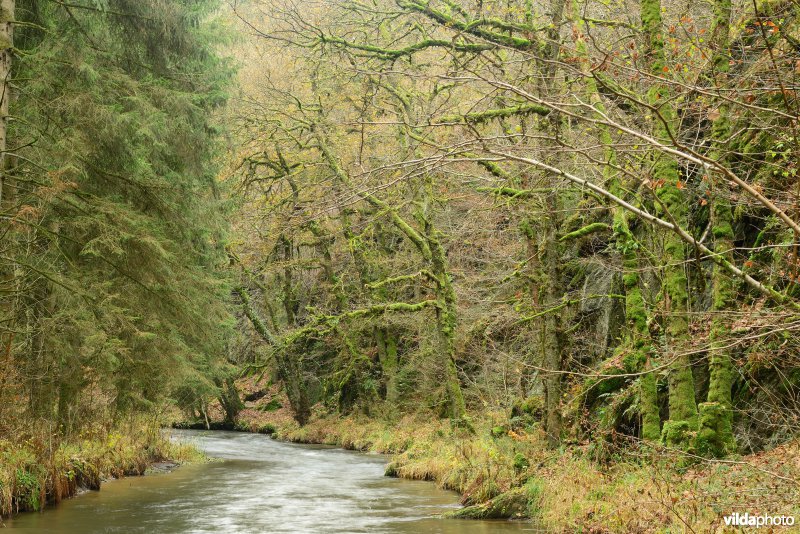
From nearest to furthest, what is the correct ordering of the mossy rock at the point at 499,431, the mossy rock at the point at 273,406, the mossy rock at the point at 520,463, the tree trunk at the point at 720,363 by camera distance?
1. the tree trunk at the point at 720,363
2. the mossy rock at the point at 520,463
3. the mossy rock at the point at 499,431
4. the mossy rock at the point at 273,406

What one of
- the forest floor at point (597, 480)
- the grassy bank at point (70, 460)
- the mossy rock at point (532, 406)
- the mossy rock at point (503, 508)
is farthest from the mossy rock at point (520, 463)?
the grassy bank at point (70, 460)

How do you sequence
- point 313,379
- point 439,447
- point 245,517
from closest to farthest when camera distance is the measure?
1. point 245,517
2. point 439,447
3. point 313,379

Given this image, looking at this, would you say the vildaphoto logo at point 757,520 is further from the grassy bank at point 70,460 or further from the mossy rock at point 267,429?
the mossy rock at point 267,429

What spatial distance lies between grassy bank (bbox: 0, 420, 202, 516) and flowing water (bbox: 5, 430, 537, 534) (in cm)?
31

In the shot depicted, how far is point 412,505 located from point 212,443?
1546 cm

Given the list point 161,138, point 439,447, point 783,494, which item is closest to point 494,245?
point 439,447

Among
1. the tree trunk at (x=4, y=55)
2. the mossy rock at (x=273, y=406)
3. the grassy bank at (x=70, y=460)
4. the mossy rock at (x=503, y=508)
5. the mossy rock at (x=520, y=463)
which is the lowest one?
the mossy rock at (x=503, y=508)

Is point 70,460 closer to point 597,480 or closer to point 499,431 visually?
point 499,431

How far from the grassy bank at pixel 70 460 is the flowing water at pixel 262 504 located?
12.1 inches

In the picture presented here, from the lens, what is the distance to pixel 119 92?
14898 millimetres

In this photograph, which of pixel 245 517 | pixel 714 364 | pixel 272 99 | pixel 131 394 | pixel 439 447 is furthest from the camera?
pixel 272 99

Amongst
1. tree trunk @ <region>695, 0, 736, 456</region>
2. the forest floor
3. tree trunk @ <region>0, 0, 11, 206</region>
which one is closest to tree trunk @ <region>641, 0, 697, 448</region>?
tree trunk @ <region>695, 0, 736, 456</region>

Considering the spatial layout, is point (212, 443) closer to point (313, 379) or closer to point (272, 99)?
point (313, 379)

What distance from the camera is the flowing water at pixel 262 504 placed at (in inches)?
429
